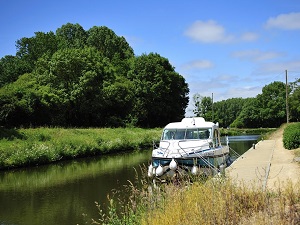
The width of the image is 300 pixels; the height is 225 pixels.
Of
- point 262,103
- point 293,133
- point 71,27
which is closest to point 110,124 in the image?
point 293,133

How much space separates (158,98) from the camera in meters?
62.2

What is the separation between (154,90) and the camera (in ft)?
200

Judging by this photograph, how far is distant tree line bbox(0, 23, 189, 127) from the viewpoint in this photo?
135 ft

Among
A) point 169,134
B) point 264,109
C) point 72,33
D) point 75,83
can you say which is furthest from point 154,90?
point 264,109

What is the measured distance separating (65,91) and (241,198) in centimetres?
4358

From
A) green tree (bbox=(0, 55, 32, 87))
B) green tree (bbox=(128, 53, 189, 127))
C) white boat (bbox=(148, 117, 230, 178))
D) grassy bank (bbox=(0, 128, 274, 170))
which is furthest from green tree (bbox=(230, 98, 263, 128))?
white boat (bbox=(148, 117, 230, 178))

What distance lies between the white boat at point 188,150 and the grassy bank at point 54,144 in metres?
12.0

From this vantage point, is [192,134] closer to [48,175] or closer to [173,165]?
[173,165]

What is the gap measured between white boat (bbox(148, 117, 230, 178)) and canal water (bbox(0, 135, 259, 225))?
1.88 m

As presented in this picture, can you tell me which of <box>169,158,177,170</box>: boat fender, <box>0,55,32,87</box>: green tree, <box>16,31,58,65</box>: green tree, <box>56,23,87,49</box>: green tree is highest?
<box>56,23,87,49</box>: green tree

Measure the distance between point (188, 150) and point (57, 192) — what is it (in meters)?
6.64

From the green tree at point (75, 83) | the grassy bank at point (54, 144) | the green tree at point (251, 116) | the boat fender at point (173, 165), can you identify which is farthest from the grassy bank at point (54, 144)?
the green tree at point (251, 116)

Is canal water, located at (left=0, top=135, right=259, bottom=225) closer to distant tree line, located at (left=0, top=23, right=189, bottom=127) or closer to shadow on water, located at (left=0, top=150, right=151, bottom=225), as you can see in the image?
shadow on water, located at (left=0, top=150, right=151, bottom=225)

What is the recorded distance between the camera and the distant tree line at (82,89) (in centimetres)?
4116
